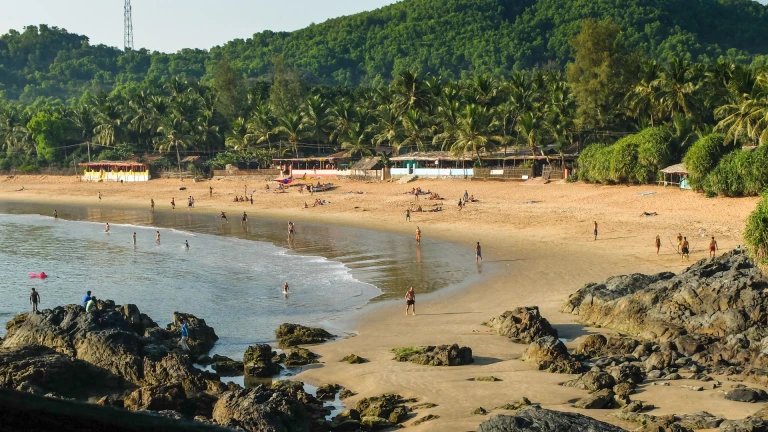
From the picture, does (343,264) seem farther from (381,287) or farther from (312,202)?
(312,202)

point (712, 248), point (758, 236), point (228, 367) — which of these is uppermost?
point (758, 236)

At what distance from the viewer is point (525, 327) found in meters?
19.7

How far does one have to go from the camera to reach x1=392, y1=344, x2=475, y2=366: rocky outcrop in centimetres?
1747

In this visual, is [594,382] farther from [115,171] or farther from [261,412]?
[115,171]

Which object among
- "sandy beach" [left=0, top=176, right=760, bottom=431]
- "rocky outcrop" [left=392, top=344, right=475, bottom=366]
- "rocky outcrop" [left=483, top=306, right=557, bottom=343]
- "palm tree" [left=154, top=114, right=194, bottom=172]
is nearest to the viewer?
"sandy beach" [left=0, top=176, right=760, bottom=431]

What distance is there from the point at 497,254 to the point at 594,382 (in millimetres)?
19992

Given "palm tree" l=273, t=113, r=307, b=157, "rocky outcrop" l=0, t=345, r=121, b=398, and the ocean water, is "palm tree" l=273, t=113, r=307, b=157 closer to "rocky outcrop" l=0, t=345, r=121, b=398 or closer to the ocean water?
the ocean water

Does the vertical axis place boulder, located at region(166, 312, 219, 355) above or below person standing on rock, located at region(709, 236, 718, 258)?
below

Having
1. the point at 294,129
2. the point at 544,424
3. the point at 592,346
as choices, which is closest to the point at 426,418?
the point at 544,424

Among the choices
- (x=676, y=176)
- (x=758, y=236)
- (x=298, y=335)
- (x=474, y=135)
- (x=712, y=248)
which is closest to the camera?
(x=758, y=236)

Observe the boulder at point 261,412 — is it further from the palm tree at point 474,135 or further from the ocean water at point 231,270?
the palm tree at point 474,135

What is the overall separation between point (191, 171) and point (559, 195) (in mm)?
42109

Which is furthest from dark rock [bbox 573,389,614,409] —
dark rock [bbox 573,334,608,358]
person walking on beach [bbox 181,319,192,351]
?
person walking on beach [bbox 181,319,192,351]

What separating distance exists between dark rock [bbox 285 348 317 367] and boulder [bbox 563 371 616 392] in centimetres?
633
